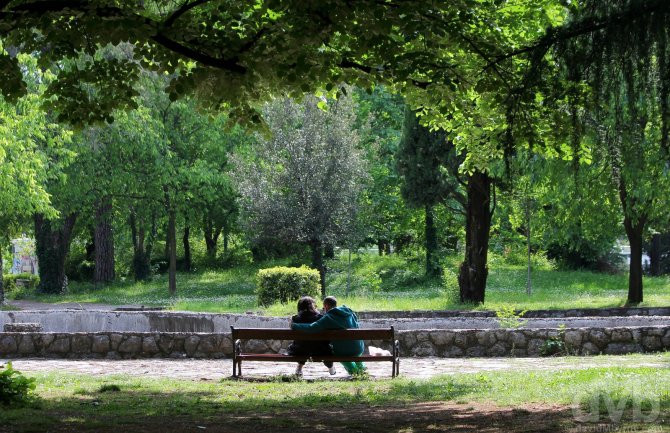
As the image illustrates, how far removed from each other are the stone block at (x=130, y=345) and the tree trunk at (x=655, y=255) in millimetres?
34576

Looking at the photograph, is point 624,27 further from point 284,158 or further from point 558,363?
point 284,158

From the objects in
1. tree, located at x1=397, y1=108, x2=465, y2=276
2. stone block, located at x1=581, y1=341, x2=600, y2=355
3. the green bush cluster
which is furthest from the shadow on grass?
the green bush cluster

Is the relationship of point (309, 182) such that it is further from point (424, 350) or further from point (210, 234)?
point (210, 234)

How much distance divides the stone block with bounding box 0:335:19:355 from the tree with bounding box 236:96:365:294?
1819cm

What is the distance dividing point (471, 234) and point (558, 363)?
36.0ft

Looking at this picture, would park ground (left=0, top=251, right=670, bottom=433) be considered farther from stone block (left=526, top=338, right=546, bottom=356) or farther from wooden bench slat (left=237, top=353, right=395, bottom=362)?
stone block (left=526, top=338, right=546, bottom=356)

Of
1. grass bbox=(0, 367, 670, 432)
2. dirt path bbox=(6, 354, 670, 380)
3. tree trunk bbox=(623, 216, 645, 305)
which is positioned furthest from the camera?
tree trunk bbox=(623, 216, 645, 305)

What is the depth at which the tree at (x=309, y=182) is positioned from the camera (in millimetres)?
34812

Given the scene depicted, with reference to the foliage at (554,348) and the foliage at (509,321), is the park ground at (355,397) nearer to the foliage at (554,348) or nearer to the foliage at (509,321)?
the foliage at (554,348)

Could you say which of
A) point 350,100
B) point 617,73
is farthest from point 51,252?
point 617,73

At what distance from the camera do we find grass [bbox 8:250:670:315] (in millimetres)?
31250

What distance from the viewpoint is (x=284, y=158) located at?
3628 cm

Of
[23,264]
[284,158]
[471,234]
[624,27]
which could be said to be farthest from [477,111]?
[23,264]

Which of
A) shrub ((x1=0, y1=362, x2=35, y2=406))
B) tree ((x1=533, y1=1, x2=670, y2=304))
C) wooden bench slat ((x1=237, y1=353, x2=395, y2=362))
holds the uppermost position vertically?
tree ((x1=533, y1=1, x2=670, y2=304))
